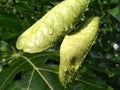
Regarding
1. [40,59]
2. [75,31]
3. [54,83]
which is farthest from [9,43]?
[75,31]

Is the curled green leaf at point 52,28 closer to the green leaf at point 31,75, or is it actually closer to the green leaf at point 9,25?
the green leaf at point 31,75

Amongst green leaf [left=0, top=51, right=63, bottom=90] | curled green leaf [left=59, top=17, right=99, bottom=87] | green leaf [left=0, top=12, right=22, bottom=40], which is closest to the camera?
curled green leaf [left=59, top=17, right=99, bottom=87]

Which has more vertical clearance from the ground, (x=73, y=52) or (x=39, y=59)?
(x=73, y=52)

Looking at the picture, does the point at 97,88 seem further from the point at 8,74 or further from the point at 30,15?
the point at 30,15

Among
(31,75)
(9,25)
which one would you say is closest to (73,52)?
(31,75)

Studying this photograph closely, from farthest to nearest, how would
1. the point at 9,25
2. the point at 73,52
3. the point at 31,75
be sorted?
the point at 9,25 → the point at 31,75 → the point at 73,52

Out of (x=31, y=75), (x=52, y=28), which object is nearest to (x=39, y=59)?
(x=31, y=75)

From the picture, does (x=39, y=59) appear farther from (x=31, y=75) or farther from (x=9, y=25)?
(x=9, y=25)

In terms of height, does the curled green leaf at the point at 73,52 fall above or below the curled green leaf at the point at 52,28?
below

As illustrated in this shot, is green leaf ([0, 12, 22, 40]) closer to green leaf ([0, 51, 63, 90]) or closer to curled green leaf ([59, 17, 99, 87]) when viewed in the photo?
green leaf ([0, 51, 63, 90])

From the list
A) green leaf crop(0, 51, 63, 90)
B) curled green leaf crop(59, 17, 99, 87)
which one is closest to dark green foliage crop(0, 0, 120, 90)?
green leaf crop(0, 51, 63, 90)

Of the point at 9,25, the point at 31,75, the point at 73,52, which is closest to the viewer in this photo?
the point at 73,52

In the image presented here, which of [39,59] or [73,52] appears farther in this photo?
[39,59]

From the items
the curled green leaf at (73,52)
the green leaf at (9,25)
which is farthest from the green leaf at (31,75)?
Result: the curled green leaf at (73,52)
